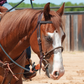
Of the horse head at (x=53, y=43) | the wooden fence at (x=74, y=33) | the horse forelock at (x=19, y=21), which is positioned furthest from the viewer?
the wooden fence at (x=74, y=33)

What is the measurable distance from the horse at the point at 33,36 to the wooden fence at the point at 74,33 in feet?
23.4

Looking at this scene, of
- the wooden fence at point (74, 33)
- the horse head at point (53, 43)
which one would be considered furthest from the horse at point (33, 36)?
the wooden fence at point (74, 33)

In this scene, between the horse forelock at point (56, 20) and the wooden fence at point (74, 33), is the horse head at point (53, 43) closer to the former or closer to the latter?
the horse forelock at point (56, 20)

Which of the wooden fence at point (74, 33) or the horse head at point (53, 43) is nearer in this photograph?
the horse head at point (53, 43)

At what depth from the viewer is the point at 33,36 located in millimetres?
2158

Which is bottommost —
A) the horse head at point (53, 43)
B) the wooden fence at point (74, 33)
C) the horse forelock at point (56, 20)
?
the wooden fence at point (74, 33)

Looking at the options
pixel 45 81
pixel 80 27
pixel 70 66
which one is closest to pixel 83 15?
pixel 80 27

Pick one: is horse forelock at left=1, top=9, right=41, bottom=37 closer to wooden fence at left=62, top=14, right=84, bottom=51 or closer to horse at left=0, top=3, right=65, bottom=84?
horse at left=0, top=3, right=65, bottom=84

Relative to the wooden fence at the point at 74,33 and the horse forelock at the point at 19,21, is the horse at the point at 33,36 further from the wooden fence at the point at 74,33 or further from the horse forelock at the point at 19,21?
the wooden fence at the point at 74,33

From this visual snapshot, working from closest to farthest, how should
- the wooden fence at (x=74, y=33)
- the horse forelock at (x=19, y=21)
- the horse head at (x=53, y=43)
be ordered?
the horse head at (x=53, y=43), the horse forelock at (x=19, y=21), the wooden fence at (x=74, y=33)

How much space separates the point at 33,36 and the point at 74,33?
25.3ft

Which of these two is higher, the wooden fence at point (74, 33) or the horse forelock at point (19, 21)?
the horse forelock at point (19, 21)

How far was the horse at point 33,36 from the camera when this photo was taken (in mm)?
2002

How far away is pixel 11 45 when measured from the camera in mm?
2455
